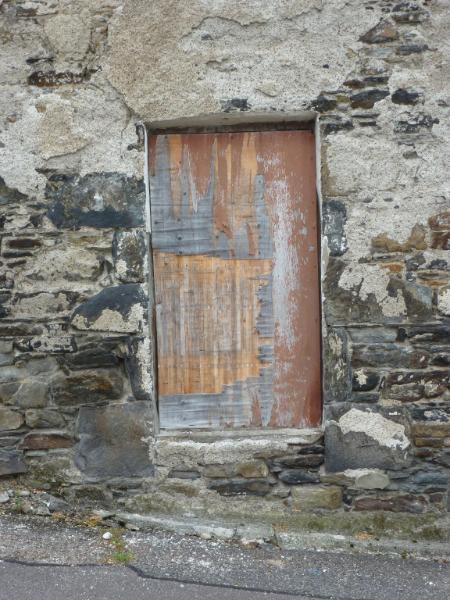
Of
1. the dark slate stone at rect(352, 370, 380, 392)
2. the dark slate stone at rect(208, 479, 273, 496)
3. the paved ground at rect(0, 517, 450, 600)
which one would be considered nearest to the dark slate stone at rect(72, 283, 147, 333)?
the dark slate stone at rect(208, 479, 273, 496)

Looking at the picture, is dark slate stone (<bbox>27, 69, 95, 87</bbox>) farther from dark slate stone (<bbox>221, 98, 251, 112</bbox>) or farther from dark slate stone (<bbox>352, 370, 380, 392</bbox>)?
dark slate stone (<bbox>352, 370, 380, 392</bbox>)

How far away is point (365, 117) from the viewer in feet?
10.9

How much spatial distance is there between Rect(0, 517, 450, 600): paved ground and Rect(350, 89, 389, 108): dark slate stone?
2.37 meters

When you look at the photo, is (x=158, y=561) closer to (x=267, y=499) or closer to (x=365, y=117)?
(x=267, y=499)

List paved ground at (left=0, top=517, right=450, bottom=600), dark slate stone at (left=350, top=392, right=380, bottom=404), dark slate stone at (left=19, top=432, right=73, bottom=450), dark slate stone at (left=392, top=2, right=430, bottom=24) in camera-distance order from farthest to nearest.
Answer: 1. dark slate stone at (left=19, top=432, right=73, bottom=450)
2. dark slate stone at (left=350, top=392, right=380, bottom=404)
3. dark slate stone at (left=392, top=2, right=430, bottom=24)
4. paved ground at (left=0, top=517, right=450, bottom=600)

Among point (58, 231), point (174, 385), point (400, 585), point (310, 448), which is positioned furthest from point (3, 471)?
point (400, 585)

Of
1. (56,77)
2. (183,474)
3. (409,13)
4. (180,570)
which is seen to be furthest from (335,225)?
(180,570)

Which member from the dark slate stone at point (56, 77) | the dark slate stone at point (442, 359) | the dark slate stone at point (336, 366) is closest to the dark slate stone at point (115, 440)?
A: the dark slate stone at point (336, 366)

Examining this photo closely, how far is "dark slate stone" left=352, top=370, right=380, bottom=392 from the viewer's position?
339 cm

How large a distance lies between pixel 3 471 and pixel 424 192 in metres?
2.79

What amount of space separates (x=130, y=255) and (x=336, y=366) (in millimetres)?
1271

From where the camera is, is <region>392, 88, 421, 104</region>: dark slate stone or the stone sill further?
the stone sill

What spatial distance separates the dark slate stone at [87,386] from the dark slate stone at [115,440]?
6 cm

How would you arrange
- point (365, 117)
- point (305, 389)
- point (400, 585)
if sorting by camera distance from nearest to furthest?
point (400, 585) → point (365, 117) → point (305, 389)
